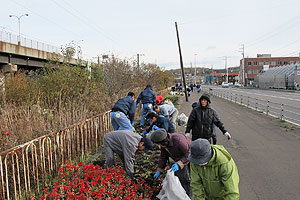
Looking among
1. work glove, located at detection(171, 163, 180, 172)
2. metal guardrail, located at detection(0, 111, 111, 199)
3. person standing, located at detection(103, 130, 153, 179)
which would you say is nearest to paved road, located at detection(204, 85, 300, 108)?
metal guardrail, located at detection(0, 111, 111, 199)

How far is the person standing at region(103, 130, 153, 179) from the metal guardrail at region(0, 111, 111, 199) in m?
1.00

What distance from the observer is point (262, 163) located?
632 cm

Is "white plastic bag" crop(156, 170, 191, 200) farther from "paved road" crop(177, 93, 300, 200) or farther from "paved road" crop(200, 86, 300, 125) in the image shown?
"paved road" crop(200, 86, 300, 125)

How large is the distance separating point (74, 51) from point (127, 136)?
22.4ft

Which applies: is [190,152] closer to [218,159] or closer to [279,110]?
[218,159]

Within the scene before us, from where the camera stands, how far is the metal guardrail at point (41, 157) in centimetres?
393

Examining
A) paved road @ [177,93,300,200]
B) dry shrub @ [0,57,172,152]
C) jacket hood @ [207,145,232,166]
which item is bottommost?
paved road @ [177,93,300,200]

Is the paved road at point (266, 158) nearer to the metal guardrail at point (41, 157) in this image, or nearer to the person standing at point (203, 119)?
the person standing at point (203, 119)

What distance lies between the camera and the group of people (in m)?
2.86

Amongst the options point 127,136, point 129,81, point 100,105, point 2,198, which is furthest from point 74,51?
point 2,198

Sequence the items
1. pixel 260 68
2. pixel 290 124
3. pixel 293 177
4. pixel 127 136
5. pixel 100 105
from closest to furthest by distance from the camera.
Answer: pixel 127 136 → pixel 293 177 → pixel 100 105 → pixel 290 124 → pixel 260 68

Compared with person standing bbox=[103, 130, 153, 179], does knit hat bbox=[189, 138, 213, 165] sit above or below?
above

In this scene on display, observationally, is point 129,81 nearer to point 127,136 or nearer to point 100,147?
point 100,147

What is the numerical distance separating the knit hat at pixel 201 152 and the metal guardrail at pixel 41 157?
251cm
